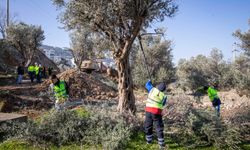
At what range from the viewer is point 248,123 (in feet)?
31.2

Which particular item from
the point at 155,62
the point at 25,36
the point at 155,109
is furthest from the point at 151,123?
the point at 25,36

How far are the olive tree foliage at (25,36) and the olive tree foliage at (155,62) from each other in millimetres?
12020

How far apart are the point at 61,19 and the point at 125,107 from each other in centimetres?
449

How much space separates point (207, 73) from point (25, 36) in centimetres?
2375

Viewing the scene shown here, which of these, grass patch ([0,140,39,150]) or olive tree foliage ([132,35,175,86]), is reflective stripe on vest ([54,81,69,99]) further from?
olive tree foliage ([132,35,175,86])

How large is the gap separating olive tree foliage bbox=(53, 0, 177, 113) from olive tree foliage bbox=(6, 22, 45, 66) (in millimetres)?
22533

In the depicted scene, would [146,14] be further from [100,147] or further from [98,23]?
[100,147]

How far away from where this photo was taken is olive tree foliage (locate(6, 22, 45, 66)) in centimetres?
3117

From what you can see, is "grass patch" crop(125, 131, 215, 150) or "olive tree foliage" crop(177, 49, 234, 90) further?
"olive tree foliage" crop(177, 49, 234, 90)

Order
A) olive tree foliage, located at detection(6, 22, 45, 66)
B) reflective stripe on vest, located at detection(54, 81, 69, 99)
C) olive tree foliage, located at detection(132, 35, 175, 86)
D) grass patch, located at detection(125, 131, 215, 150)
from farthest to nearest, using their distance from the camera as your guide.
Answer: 1. olive tree foliage, located at detection(6, 22, 45, 66)
2. olive tree foliage, located at detection(132, 35, 175, 86)
3. reflective stripe on vest, located at detection(54, 81, 69, 99)
4. grass patch, located at detection(125, 131, 215, 150)

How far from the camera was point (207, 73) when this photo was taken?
36188 mm

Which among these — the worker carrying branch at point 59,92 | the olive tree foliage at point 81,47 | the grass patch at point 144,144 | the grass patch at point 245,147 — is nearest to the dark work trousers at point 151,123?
the grass patch at point 144,144

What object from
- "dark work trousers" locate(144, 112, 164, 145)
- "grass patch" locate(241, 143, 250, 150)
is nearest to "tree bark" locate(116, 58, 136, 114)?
"dark work trousers" locate(144, 112, 164, 145)

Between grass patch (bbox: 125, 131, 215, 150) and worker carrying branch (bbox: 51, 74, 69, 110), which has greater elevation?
worker carrying branch (bbox: 51, 74, 69, 110)
